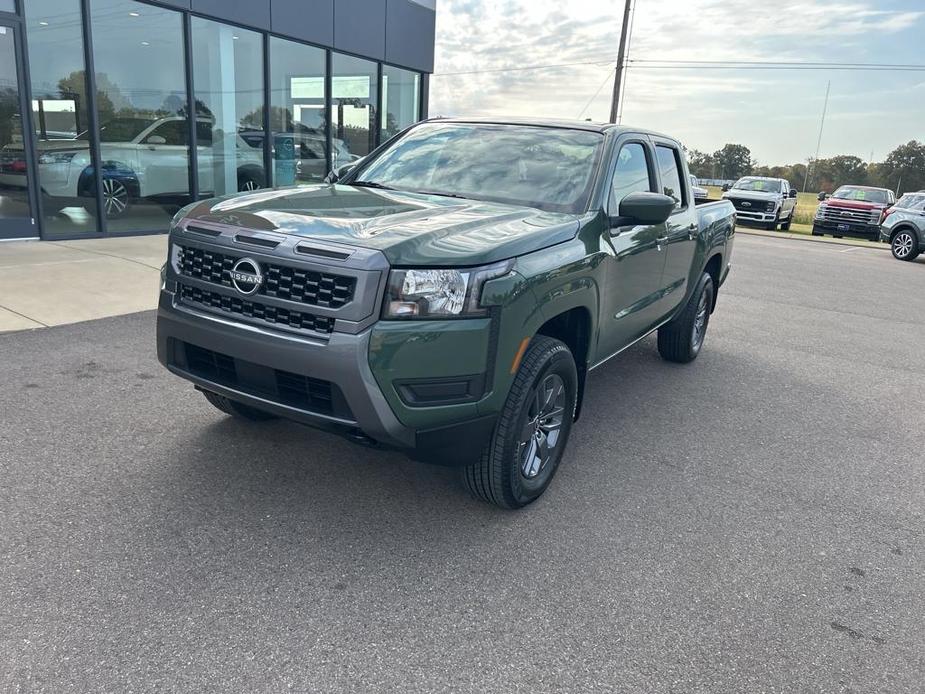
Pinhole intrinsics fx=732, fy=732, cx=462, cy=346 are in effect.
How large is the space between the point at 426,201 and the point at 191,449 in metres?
1.87

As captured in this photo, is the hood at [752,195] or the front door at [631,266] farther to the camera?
the hood at [752,195]

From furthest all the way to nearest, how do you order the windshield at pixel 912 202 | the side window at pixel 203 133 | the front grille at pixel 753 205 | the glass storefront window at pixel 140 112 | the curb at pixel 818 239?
the front grille at pixel 753 205
the curb at pixel 818 239
the windshield at pixel 912 202
the side window at pixel 203 133
the glass storefront window at pixel 140 112

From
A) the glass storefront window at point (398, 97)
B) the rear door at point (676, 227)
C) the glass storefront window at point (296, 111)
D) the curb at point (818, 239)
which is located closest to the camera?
the rear door at point (676, 227)

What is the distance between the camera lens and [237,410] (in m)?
4.23

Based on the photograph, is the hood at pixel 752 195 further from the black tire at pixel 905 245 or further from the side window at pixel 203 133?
the side window at pixel 203 133

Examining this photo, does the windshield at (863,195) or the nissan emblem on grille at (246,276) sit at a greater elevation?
the nissan emblem on grille at (246,276)

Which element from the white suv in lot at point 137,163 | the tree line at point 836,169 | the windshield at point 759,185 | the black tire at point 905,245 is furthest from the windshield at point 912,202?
the tree line at point 836,169

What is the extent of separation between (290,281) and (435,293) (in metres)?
0.60

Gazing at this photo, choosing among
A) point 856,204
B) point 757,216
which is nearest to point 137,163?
point 757,216

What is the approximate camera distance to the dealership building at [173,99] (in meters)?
10.0

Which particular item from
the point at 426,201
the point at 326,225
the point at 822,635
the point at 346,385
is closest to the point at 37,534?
the point at 346,385

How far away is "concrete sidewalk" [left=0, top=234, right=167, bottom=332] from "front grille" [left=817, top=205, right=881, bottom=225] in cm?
2088

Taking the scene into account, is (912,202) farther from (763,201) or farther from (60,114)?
(60,114)

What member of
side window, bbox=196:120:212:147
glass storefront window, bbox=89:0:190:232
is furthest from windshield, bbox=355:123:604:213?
side window, bbox=196:120:212:147
